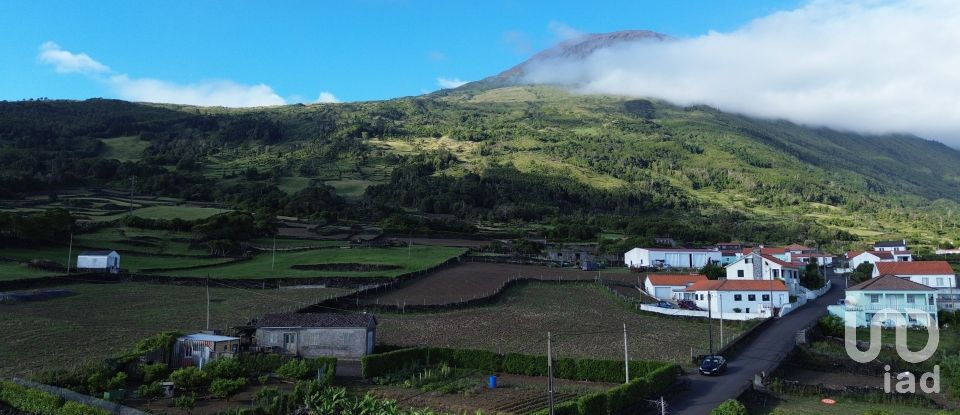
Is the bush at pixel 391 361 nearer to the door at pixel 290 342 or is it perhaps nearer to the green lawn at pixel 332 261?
the door at pixel 290 342

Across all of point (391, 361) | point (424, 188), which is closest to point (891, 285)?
point (391, 361)

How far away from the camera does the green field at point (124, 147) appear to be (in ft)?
547

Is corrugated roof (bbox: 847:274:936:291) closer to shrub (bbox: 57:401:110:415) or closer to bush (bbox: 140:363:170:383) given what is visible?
bush (bbox: 140:363:170:383)

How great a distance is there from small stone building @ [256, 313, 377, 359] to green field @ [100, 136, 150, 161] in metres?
149

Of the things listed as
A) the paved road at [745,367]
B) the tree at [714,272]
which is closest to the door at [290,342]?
the paved road at [745,367]

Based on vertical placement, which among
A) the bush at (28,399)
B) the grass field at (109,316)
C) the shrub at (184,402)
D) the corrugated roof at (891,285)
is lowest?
the shrub at (184,402)

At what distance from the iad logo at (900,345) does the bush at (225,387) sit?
28.3 m

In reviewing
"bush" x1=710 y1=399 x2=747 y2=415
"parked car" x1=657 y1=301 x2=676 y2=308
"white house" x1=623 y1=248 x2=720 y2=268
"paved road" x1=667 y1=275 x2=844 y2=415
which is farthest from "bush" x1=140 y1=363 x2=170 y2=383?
"white house" x1=623 y1=248 x2=720 y2=268

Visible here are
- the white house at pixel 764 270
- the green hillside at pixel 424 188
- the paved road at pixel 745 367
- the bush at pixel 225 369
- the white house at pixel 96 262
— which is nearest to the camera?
the paved road at pixel 745 367

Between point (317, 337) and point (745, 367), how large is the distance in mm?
21776

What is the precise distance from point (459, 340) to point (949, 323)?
36029mm

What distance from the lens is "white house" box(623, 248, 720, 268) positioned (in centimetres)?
8181

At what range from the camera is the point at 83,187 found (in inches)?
4783

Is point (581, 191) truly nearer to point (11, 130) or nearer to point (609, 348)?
point (609, 348)
